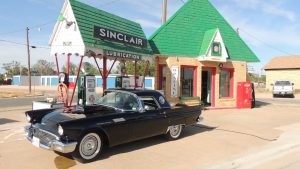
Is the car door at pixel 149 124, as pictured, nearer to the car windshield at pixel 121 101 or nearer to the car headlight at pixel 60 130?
the car windshield at pixel 121 101

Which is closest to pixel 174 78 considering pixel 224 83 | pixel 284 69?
pixel 224 83

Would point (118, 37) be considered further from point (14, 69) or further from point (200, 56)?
point (14, 69)

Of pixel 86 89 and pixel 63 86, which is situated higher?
pixel 63 86

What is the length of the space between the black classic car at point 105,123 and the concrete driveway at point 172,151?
31 cm

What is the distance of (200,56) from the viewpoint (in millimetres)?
15234

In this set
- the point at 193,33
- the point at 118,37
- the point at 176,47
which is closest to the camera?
the point at 118,37

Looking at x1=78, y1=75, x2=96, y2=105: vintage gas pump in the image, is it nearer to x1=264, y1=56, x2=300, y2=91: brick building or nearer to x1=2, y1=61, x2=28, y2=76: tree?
x1=264, y1=56, x2=300, y2=91: brick building

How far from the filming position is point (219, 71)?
16328 mm

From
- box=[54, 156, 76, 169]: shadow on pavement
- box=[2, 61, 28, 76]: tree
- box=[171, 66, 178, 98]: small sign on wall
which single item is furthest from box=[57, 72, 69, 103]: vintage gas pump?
box=[2, 61, 28, 76]: tree

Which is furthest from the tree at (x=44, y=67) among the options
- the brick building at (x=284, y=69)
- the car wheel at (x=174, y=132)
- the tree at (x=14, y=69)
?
the car wheel at (x=174, y=132)

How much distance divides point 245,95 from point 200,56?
3.69 m

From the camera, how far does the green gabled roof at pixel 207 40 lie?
15273 mm

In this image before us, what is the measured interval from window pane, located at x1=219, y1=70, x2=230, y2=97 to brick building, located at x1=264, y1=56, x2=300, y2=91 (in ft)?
112

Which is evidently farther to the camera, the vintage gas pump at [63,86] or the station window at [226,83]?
the station window at [226,83]
